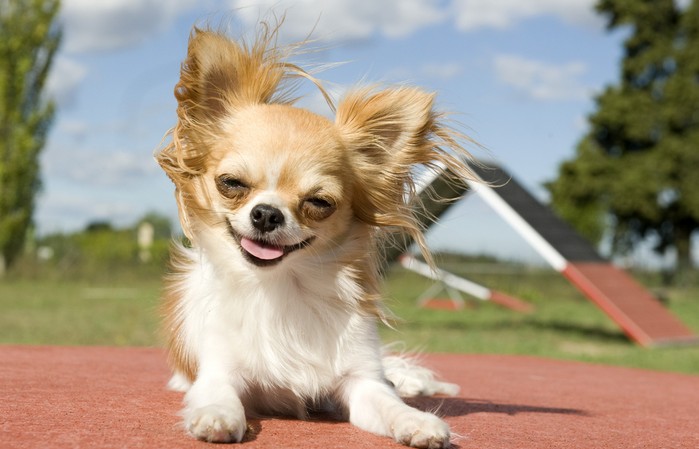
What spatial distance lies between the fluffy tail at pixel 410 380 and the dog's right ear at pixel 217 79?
1.56 m

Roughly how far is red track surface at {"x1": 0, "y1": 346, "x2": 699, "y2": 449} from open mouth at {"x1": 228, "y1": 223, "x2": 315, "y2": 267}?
1.96 feet

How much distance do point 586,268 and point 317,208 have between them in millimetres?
9816

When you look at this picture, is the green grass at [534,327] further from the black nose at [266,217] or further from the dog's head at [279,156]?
the black nose at [266,217]

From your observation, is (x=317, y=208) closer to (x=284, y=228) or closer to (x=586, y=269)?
(x=284, y=228)

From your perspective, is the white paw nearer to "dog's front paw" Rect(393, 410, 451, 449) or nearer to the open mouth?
the open mouth

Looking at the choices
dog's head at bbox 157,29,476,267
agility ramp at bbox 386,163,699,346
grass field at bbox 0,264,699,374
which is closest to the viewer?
dog's head at bbox 157,29,476,267

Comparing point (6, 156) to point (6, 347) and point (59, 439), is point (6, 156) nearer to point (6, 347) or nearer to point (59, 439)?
point (6, 347)

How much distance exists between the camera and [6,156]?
26141 mm

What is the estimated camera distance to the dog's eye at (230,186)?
3.05 meters

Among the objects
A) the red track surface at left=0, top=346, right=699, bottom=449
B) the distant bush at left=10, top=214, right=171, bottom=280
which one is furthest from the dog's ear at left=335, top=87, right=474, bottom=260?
the distant bush at left=10, top=214, right=171, bottom=280

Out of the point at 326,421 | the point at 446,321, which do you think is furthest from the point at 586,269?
the point at 326,421

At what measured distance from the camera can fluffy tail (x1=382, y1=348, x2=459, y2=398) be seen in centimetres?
423

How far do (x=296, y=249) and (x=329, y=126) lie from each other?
2.00 ft

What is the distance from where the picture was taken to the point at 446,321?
14727 mm
